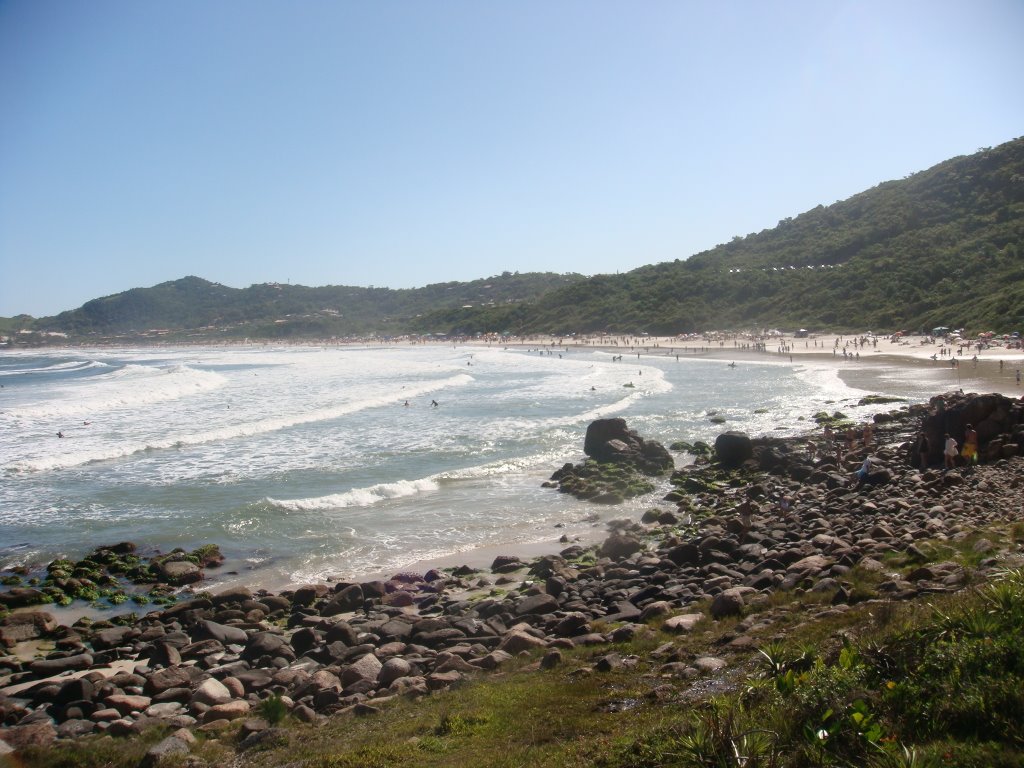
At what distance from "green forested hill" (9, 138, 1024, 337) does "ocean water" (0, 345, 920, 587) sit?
22.6 m

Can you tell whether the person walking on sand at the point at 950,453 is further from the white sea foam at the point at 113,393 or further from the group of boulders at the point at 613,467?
the white sea foam at the point at 113,393

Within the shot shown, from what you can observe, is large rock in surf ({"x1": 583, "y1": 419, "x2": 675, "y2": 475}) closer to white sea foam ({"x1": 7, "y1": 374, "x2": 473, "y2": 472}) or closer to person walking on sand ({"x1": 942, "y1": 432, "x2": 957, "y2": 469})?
person walking on sand ({"x1": 942, "y1": 432, "x2": 957, "y2": 469})

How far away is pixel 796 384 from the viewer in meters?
40.8

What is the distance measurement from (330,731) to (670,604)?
471cm

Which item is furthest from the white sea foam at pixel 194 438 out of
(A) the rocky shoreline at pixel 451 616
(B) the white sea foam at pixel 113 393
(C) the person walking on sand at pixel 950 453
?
(C) the person walking on sand at pixel 950 453

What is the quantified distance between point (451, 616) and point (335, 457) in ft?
48.4

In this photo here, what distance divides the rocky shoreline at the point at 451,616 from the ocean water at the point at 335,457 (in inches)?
78.5

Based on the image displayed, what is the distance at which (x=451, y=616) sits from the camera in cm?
1075

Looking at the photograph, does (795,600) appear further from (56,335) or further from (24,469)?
(56,335)

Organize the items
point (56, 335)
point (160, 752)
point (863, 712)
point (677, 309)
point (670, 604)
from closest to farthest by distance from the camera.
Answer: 1. point (863, 712)
2. point (160, 752)
3. point (670, 604)
4. point (677, 309)
5. point (56, 335)

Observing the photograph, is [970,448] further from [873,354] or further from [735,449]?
[873,354]


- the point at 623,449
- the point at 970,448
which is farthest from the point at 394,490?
the point at 970,448

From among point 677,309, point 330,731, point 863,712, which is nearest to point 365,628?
point 330,731

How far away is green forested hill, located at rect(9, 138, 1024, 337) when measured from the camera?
213ft
